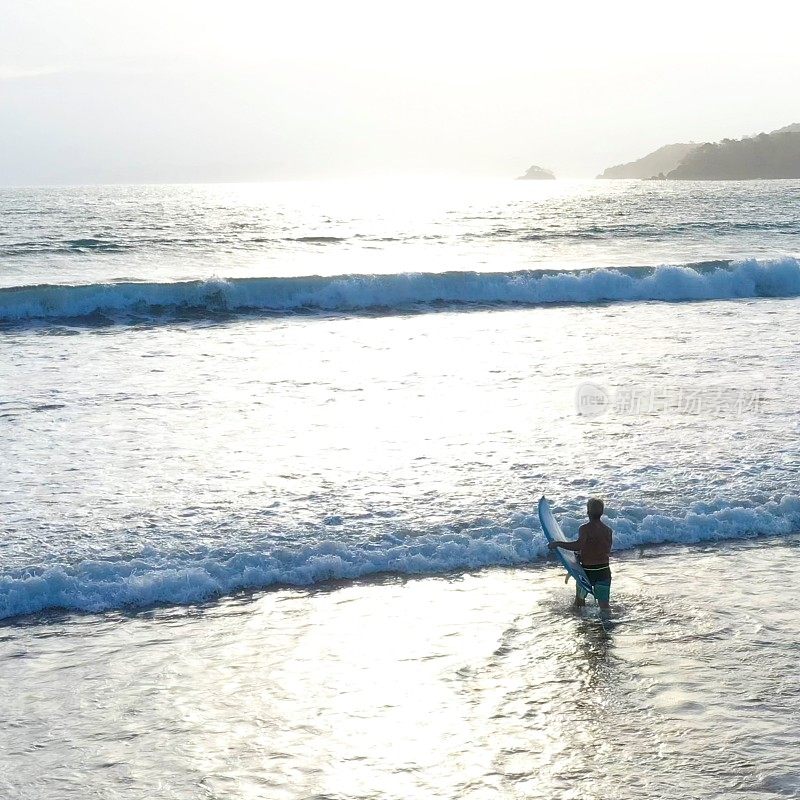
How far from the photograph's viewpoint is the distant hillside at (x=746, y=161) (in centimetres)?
17100

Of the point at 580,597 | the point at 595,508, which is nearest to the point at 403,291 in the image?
the point at 595,508

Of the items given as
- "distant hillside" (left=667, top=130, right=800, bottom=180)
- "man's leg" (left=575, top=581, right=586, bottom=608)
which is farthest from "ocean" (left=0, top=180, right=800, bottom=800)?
"distant hillside" (left=667, top=130, right=800, bottom=180)

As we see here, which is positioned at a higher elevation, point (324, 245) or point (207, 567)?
point (324, 245)

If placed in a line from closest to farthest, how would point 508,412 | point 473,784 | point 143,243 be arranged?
1. point 473,784
2. point 508,412
3. point 143,243

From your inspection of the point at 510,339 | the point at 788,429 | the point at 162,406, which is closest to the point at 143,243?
the point at 510,339

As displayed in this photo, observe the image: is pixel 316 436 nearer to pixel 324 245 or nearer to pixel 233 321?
pixel 233 321

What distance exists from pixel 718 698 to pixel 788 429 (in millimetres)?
6715

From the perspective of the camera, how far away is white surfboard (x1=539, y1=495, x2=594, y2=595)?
6883 millimetres

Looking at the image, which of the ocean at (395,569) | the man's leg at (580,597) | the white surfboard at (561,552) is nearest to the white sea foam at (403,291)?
the ocean at (395,569)

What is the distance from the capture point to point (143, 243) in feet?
131

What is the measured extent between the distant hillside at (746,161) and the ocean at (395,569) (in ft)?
550

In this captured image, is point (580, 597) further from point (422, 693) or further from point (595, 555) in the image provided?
point (422, 693)

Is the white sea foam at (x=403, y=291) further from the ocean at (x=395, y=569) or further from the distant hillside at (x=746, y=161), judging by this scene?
the distant hillside at (x=746, y=161)

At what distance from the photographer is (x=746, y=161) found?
173625 millimetres
